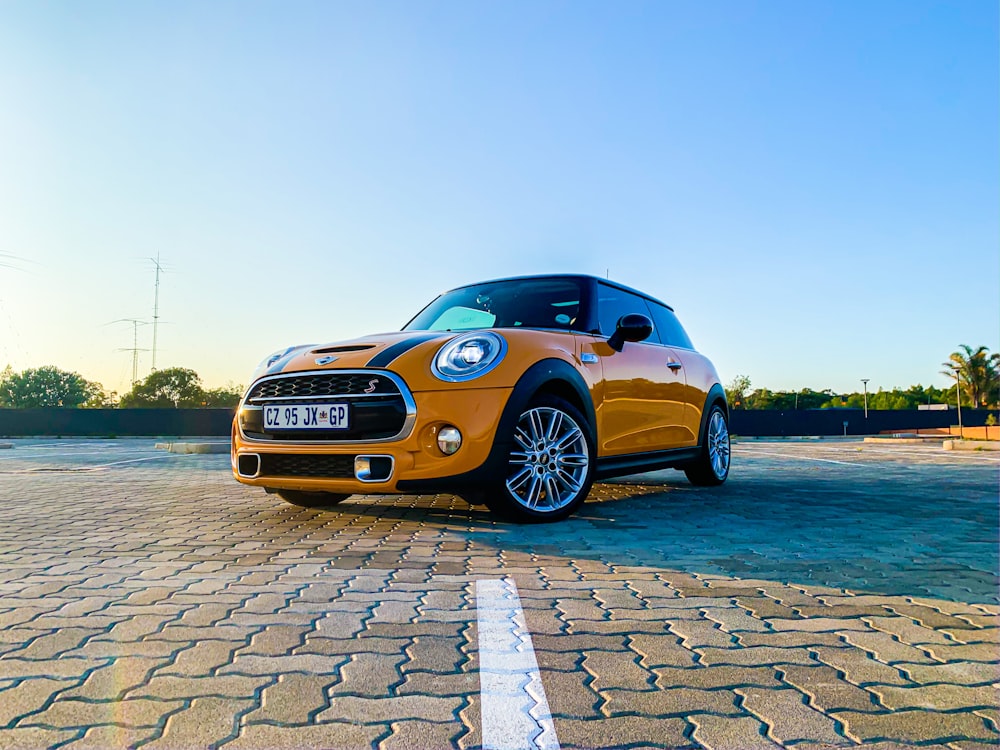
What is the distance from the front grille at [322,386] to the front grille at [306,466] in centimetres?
36

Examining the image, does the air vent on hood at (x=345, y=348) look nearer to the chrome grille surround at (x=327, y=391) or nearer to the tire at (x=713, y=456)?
the chrome grille surround at (x=327, y=391)

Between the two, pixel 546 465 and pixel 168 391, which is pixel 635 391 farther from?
pixel 168 391

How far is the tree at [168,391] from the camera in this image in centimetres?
6856

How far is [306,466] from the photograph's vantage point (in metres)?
4.89

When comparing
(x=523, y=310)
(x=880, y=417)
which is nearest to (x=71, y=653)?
(x=523, y=310)

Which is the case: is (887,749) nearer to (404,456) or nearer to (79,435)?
(404,456)

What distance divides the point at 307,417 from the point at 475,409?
102 cm

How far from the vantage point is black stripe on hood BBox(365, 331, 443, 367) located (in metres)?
4.76

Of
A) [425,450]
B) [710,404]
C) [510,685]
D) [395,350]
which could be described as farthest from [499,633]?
[710,404]

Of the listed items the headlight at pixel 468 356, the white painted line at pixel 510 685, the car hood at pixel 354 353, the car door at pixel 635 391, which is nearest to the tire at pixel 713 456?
the car door at pixel 635 391

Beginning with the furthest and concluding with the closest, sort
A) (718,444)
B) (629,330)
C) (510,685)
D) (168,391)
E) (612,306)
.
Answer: (168,391) → (718,444) → (612,306) → (629,330) → (510,685)

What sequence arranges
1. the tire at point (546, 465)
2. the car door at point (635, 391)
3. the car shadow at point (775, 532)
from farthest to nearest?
the car door at point (635, 391) < the tire at point (546, 465) < the car shadow at point (775, 532)

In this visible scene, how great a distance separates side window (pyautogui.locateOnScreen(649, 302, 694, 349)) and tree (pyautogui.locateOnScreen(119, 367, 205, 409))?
66560 millimetres

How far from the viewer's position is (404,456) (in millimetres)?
4594
